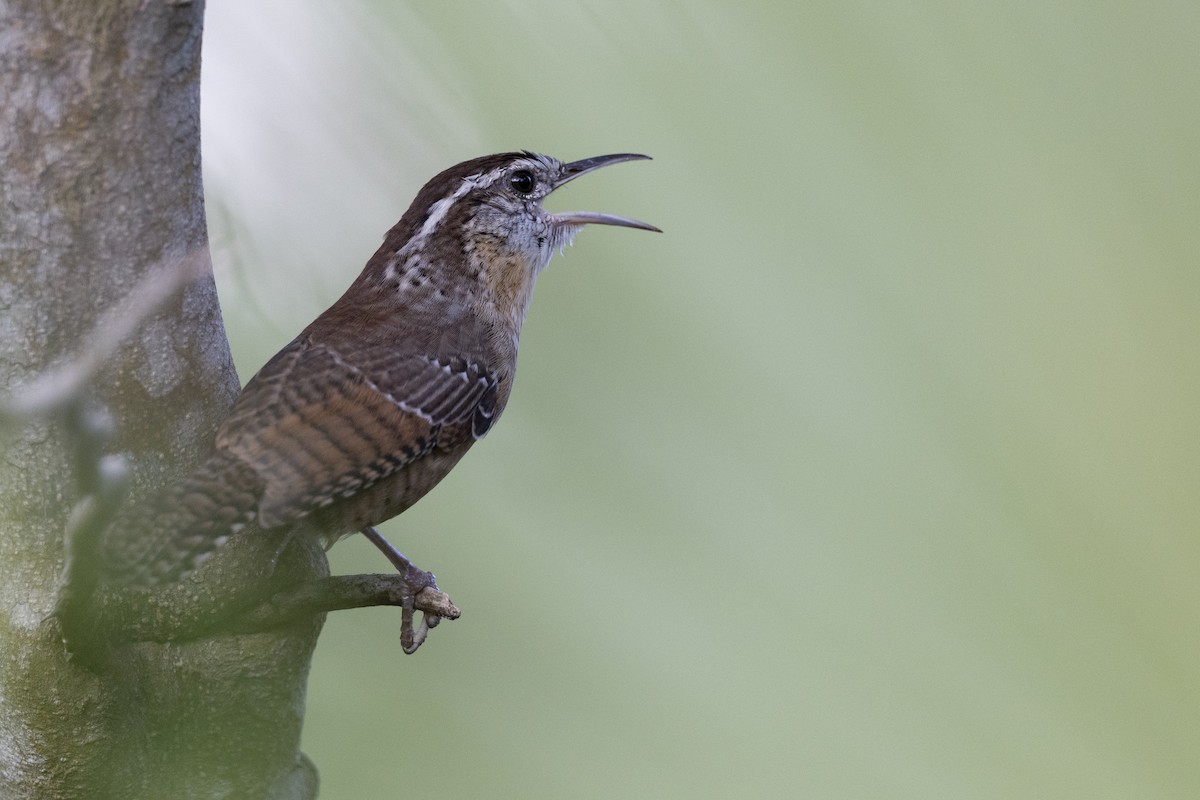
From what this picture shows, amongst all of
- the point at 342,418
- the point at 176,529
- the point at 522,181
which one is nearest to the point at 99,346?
the point at 176,529

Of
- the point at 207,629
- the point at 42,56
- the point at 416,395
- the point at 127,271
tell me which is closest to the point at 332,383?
the point at 416,395

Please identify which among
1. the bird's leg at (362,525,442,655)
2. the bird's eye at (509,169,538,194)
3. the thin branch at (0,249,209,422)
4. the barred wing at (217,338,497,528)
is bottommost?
the bird's leg at (362,525,442,655)

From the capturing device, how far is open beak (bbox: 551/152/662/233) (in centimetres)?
132

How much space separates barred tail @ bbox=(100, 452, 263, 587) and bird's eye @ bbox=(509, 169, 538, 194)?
2.47 ft

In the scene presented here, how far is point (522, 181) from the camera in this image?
5.18 ft

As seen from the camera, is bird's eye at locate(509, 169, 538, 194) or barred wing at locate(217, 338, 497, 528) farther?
bird's eye at locate(509, 169, 538, 194)

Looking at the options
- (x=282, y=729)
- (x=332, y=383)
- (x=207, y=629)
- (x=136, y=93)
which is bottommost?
(x=282, y=729)

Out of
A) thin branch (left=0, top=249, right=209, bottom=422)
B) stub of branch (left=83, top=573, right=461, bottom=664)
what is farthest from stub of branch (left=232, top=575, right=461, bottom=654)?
thin branch (left=0, top=249, right=209, bottom=422)

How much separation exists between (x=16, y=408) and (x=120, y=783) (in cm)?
40

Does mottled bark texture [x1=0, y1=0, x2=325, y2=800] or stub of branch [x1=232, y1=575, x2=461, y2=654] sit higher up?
mottled bark texture [x1=0, y1=0, x2=325, y2=800]

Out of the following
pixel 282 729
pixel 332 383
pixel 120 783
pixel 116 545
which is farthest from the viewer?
pixel 332 383

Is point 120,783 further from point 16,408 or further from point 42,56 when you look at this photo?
point 42,56

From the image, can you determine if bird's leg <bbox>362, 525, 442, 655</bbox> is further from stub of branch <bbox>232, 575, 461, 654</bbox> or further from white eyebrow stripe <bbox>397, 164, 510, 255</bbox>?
white eyebrow stripe <bbox>397, 164, 510, 255</bbox>

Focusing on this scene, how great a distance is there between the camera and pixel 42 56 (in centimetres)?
70
